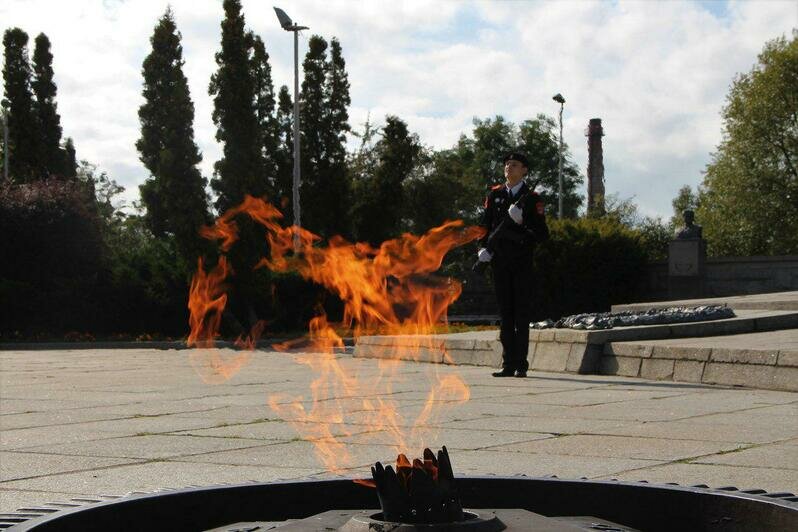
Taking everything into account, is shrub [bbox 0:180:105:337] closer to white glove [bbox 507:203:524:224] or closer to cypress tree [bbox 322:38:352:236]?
cypress tree [bbox 322:38:352:236]

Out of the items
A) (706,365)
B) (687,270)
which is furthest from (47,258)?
(706,365)

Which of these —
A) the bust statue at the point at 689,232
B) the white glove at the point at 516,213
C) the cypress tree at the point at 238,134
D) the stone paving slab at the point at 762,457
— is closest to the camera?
the stone paving slab at the point at 762,457

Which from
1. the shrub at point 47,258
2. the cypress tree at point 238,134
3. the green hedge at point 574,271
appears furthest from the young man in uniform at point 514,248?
the shrub at point 47,258

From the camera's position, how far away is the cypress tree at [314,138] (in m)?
36.4

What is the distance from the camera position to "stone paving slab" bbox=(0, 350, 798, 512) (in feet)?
15.5

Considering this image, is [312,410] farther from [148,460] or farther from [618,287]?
[618,287]

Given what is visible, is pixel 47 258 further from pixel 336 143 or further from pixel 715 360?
pixel 715 360

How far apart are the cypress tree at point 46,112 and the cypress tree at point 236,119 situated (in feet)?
62.2

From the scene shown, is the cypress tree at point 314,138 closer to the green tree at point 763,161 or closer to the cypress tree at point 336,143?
the cypress tree at point 336,143

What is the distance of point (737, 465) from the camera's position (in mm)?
4820

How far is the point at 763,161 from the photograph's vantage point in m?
46.7

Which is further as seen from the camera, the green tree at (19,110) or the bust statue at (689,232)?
the green tree at (19,110)

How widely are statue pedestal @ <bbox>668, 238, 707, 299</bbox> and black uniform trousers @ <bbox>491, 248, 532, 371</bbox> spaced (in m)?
17.2

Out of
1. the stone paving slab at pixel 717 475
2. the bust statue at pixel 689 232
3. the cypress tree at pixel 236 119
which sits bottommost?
the stone paving slab at pixel 717 475
